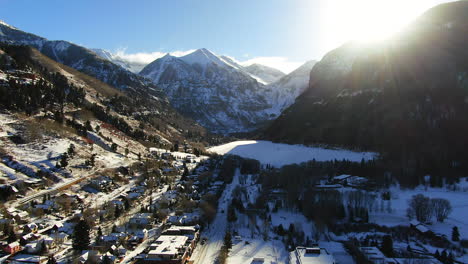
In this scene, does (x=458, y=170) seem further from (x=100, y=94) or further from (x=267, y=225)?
(x=100, y=94)

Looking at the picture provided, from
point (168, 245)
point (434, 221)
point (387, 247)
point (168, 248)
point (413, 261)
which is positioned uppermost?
point (434, 221)

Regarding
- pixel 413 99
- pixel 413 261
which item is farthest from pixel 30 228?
pixel 413 99

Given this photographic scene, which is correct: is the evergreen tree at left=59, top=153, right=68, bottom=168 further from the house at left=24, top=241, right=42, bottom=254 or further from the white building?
Result: the white building

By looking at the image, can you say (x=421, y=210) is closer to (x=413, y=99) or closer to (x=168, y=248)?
(x=168, y=248)

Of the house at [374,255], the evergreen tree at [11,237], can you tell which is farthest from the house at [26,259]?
the house at [374,255]

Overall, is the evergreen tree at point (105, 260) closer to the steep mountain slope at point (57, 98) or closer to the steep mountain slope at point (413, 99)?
the steep mountain slope at point (57, 98)

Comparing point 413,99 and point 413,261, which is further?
point 413,99

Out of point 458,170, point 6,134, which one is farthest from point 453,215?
point 6,134

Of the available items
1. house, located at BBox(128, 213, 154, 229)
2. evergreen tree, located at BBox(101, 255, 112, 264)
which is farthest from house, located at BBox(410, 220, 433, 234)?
evergreen tree, located at BBox(101, 255, 112, 264)
